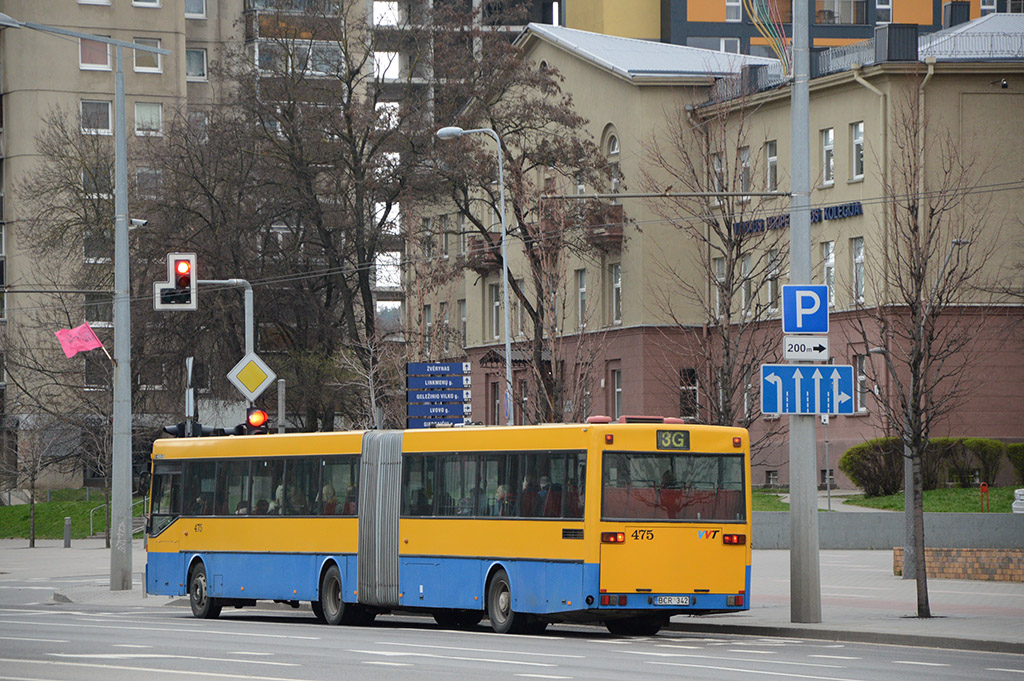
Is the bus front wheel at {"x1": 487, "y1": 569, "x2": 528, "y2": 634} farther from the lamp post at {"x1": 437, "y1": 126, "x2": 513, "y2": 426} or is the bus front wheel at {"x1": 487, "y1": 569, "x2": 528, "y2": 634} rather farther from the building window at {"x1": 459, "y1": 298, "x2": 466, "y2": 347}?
the building window at {"x1": 459, "y1": 298, "x2": 466, "y2": 347}

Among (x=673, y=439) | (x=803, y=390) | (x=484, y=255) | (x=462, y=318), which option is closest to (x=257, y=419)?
(x=673, y=439)

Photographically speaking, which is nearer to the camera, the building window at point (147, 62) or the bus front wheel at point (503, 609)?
the bus front wheel at point (503, 609)

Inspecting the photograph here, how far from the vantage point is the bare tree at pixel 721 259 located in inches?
1460

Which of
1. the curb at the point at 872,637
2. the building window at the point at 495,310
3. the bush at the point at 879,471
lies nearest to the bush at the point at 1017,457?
the bush at the point at 879,471

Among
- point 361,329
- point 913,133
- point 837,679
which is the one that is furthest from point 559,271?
point 837,679

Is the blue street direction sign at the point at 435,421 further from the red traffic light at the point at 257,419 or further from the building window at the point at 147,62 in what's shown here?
the building window at the point at 147,62

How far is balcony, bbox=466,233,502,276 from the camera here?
5738 cm

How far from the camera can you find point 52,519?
6544cm

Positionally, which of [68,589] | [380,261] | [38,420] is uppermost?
[380,261]

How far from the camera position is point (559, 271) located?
48.7m

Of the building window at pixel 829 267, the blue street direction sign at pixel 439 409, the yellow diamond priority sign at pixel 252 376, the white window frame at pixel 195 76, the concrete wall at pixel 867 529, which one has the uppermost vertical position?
the white window frame at pixel 195 76

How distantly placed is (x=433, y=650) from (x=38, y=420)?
48.7 meters

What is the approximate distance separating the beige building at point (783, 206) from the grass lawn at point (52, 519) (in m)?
15.2

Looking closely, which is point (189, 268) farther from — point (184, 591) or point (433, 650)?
point (433, 650)
